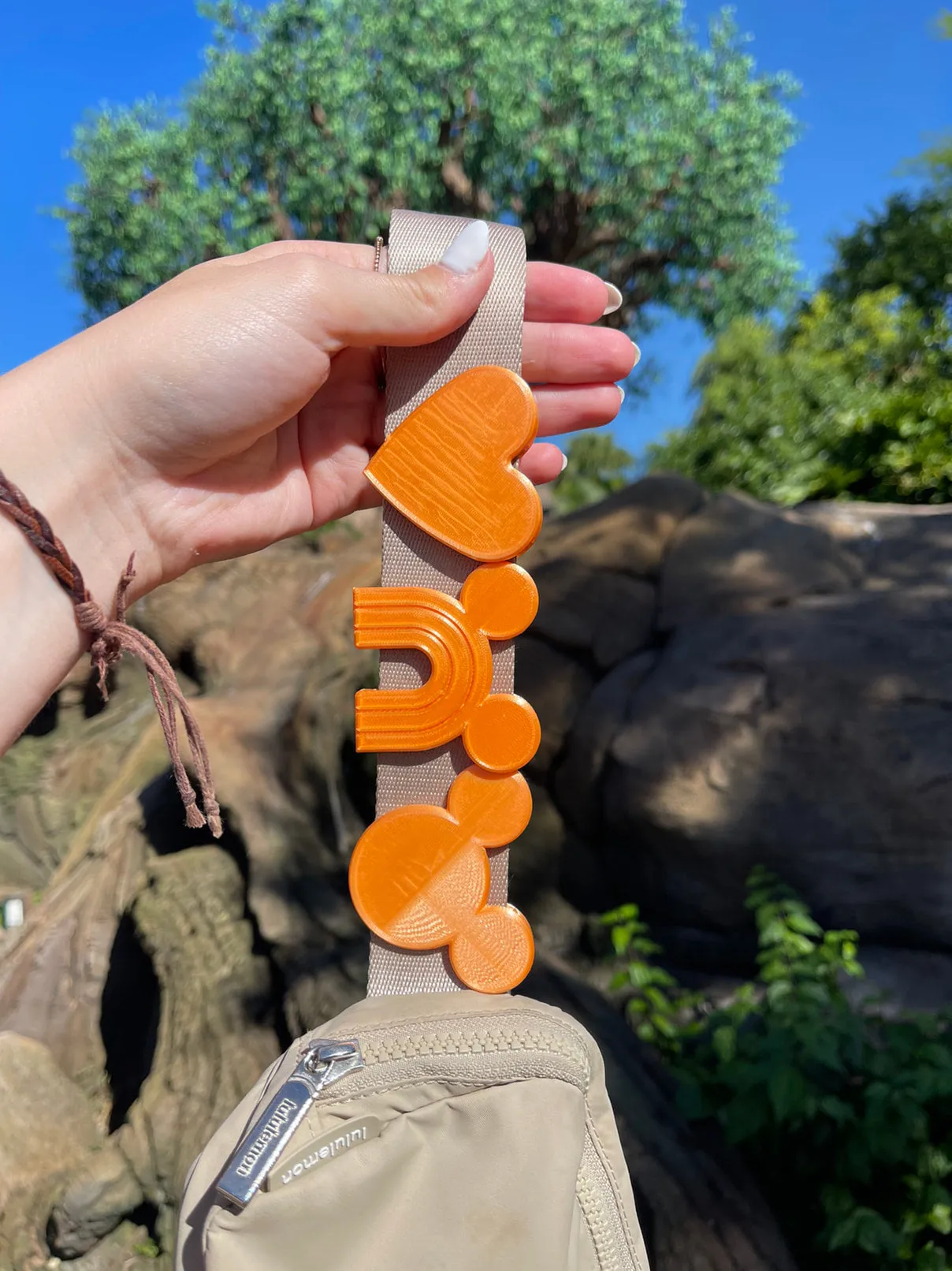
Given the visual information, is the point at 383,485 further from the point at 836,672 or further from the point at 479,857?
the point at 836,672

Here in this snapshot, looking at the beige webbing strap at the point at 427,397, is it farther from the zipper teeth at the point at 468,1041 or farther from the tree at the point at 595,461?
the tree at the point at 595,461

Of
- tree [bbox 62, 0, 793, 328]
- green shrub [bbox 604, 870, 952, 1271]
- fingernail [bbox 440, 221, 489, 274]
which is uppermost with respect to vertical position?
tree [bbox 62, 0, 793, 328]

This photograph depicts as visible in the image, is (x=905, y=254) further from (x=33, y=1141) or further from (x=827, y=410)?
(x=33, y=1141)

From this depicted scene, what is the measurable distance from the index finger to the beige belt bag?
120 cm

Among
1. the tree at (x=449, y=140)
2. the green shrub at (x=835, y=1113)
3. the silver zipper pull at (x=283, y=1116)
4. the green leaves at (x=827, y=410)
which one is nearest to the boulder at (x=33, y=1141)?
the green shrub at (x=835, y=1113)

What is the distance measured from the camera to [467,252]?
4.59 ft

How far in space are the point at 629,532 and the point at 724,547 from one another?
476 mm

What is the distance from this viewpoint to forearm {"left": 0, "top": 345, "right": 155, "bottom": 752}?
129 cm

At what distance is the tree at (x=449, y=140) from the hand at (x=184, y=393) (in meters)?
8.31

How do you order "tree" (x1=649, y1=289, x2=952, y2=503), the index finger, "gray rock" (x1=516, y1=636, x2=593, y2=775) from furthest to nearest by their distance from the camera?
"tree" (x1=649, y1=289, x2=952, y2=503)
"gray rock" (x1=516, y1=636, x2=593, y2=775)
the index finger

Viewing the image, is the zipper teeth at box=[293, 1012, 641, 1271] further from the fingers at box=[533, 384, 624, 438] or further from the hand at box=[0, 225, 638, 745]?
the fingers at box=[533, 384, 624, 438]

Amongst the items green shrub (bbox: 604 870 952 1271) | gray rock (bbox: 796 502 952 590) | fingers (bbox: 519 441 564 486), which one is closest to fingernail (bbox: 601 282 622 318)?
fingers (bbox: 519 441 564 486)

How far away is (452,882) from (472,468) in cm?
64

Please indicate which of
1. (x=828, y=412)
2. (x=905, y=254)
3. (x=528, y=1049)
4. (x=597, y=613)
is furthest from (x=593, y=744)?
(x=905, y=254)
